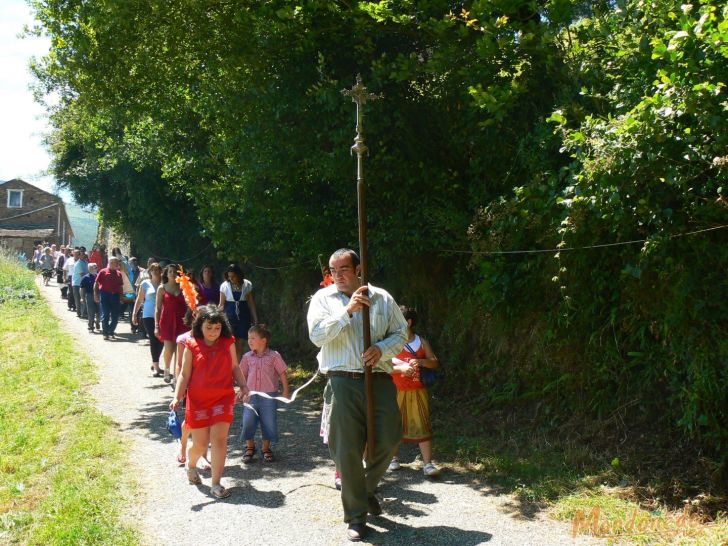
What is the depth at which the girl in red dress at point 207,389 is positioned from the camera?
22.7 feet

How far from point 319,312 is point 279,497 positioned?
6.22 feet

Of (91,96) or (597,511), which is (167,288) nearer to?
(91,96)

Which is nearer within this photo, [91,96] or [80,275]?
[91,96]

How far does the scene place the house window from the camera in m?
59.8

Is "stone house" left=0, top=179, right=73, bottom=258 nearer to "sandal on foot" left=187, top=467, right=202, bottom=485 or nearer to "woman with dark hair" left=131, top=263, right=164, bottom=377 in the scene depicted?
"woman with dark hair" left=131, top=263, right=164, bottom=377

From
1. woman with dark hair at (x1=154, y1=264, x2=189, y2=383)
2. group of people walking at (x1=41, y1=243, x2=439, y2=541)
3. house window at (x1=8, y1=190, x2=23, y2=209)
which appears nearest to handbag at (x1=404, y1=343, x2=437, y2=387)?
group of people walking at (x1=41, y1=243, x2=439, y2=541)

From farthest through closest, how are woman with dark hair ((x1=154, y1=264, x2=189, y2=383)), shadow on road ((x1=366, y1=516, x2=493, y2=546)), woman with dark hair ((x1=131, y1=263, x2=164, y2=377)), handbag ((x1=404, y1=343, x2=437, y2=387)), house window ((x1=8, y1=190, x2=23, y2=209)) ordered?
house window ((x1=8, y1=190, x2=23, y2=209))
woman with dark hair ((x1=131, y1=263, x2=164, y2=377))
woman with dark hair ((x1=154, y1=264, x2=189, y2=383))
handbag ((x1=404, y1=343, x2=437, y2=387))
shadow on road ((x1=366, y1=516, x2=493, y2=546))

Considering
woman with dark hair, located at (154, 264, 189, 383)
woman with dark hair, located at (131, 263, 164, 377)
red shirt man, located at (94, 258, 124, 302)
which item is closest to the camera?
woman with dark hair, located at (154, 264, 189, 383)

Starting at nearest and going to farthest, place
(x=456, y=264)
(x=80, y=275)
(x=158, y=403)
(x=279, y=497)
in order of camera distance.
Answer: (x=279, y=497)
(x=456, y=264)
(x=158, y=403)
(x=80, y=275)

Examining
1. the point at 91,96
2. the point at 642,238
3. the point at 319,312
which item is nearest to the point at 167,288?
the point at 91,96

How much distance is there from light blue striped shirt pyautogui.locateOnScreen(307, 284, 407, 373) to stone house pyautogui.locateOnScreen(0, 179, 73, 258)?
56.4m

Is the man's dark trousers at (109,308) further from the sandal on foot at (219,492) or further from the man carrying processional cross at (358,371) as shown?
the man carrying processional cross at (358,371)

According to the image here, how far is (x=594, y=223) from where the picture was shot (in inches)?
274

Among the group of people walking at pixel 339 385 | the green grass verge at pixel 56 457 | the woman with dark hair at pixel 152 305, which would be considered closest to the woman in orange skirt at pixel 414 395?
the group of people walking at pixel 339 385
